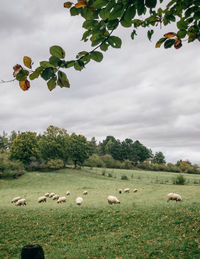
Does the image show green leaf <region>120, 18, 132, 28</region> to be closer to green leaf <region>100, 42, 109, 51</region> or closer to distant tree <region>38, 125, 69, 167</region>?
green leaf <region>100, 42, 109, 51</region>

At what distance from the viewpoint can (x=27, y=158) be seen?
51.5 m

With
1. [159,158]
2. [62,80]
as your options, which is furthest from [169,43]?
[159,158]

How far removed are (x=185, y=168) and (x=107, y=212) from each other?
68085 millimetres

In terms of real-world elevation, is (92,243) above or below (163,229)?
below

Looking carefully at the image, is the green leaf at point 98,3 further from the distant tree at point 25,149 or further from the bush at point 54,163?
the distant tree at point 25,149

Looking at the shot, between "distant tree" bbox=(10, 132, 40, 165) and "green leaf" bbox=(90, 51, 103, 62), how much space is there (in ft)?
171

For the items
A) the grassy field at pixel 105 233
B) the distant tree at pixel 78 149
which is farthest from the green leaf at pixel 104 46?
the distant tree at pixel 78 149

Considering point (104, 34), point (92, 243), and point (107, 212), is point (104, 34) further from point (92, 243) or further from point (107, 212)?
point (107, 212)

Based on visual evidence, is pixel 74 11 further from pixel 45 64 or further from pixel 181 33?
pixel 181 33

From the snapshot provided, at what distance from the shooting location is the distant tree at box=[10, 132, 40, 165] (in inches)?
1978

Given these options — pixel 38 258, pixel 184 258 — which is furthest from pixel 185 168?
pixel 38 258

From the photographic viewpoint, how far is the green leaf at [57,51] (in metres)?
1.74

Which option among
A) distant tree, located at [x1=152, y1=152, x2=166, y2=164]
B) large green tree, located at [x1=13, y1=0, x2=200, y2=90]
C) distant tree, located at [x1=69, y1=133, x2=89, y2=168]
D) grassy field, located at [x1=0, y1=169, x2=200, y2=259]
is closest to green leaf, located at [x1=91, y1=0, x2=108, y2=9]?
large green tree, located at [x1=13, y1=0, x2=200, y2=90]

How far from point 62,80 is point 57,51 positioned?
0.94 feet
